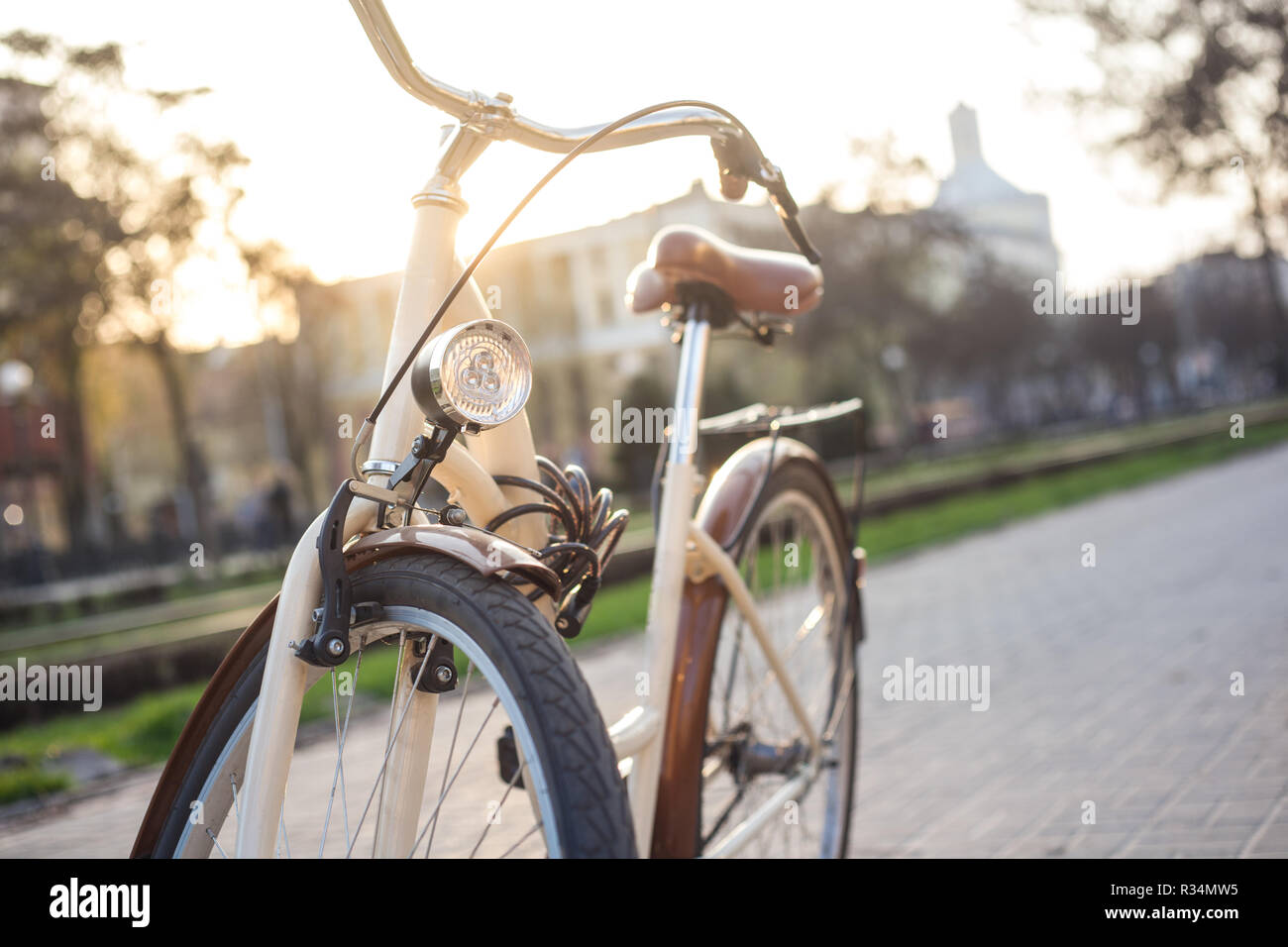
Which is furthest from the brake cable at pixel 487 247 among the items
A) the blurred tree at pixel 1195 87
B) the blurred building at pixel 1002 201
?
the blurred building at pixel 1002 201

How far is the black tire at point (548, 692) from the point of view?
138 centimetres

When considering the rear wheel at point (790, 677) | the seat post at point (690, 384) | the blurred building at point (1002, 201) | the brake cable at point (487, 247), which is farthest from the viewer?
the blurred building at point (1002, 201)

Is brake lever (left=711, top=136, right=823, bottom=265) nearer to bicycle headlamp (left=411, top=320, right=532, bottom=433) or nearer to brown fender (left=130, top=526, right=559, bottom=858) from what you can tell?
bicycle headlamp (left=411, top=320, right=532, bottom=433)

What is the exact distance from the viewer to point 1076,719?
4.74 m

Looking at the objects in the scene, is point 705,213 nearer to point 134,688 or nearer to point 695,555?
point 134,688

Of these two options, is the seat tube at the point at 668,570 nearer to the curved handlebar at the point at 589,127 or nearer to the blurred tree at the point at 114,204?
the curved handlebar at the point at 589,127

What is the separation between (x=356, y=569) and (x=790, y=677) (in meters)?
1.41

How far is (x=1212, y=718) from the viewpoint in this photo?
175 inches

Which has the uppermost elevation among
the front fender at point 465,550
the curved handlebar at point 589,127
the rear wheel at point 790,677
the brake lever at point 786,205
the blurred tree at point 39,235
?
the blurred tree at point 39,235

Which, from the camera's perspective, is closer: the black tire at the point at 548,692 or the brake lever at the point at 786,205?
the black tire at the point at 548,692

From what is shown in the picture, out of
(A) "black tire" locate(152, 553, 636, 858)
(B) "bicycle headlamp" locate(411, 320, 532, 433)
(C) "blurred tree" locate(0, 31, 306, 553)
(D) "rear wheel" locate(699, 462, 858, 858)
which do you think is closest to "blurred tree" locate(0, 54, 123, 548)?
(C) "blurred tree" locate(0, 31, 306, 553)

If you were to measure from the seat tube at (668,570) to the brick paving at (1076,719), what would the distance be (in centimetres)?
137
